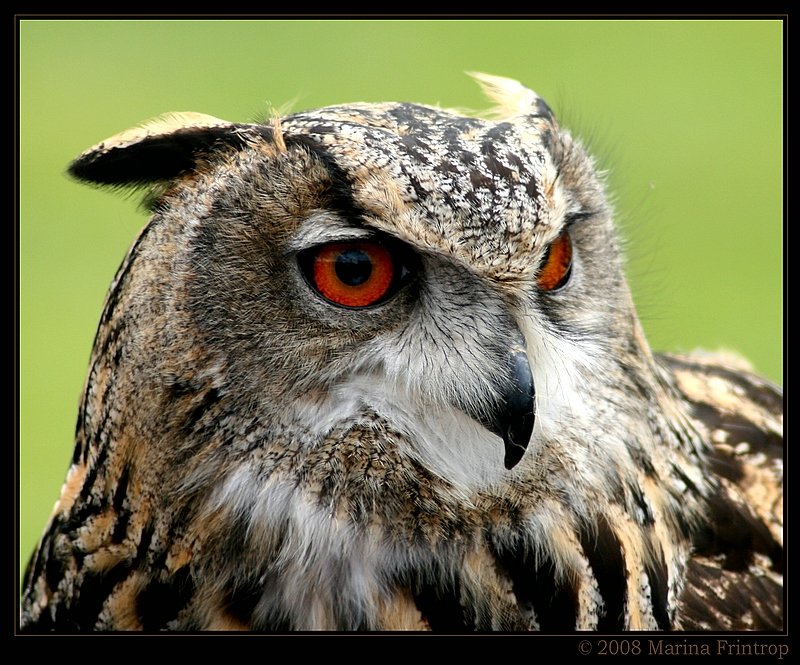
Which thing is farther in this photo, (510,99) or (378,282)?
(510,99)

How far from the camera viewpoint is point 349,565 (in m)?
1.48

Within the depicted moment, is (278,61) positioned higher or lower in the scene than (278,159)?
higher

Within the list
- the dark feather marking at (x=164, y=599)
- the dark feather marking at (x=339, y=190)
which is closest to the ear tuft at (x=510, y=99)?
the dark feather marking at (x=339, y=190)

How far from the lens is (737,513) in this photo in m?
1.76

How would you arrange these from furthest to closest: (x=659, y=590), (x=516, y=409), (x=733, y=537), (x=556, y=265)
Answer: (x=733, y=537), (x=659, y=590), (x=556, y=265), (x=516, y=409)

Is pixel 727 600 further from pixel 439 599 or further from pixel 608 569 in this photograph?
pixel 439 599

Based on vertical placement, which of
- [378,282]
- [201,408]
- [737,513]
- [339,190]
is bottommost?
[737,513]

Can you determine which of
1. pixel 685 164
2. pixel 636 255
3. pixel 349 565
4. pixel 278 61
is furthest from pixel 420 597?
pixel 685 164

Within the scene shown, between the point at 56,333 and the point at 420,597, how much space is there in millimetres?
3143

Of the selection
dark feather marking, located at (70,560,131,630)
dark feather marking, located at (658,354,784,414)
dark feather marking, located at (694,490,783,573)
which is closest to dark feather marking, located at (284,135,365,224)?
dark feather marking, located at (70,560,131,630)

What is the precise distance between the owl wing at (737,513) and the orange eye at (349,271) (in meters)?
0.79

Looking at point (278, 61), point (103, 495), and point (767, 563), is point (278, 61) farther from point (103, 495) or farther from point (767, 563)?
point (767, 563)

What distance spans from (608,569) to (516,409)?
15.4 inches

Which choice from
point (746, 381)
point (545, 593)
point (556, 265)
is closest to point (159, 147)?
point (556, 265)
